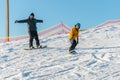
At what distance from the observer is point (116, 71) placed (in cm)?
1407

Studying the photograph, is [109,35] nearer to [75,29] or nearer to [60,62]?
A: [75,29]

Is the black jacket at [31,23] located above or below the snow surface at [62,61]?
above

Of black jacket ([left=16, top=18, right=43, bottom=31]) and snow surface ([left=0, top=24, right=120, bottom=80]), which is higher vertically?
black jacket ([left=16, top=18, right=43, bottom=31])

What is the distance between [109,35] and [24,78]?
384 inches

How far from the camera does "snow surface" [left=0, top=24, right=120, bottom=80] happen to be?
45.2ft

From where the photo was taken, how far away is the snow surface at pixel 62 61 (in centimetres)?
1379

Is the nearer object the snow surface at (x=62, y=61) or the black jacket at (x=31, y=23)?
the snow surface at (x=62, y=61)

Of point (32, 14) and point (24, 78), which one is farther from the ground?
point (32, 14)

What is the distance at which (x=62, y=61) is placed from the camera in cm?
1580

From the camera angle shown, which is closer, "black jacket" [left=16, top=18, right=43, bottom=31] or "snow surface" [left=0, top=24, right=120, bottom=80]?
"snow surface" [left=0, top=24, right=120, bottom=80]

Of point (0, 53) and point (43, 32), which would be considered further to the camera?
point (43, 32)

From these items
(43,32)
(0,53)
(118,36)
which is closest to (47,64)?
(0,53)

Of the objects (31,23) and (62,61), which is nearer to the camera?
(62,61)

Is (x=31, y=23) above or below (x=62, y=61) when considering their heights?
above
